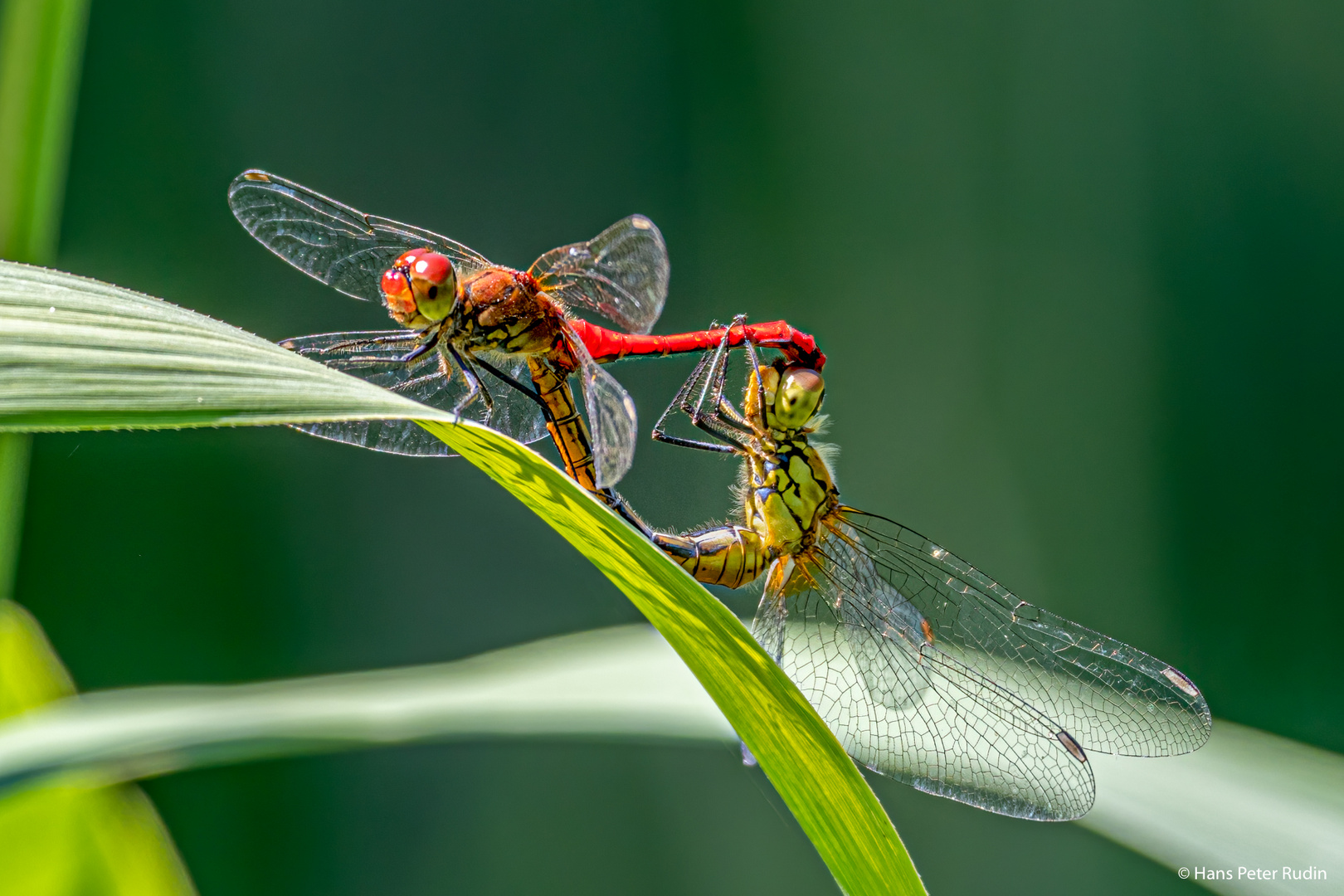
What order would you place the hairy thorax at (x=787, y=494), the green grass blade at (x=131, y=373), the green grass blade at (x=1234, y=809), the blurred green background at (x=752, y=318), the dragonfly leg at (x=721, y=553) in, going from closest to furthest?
the green grass blade at (x=131, y=373) < the green grass blade at (x=1234, y=809) < the dragonfly leg at (x=721, y=553) < the hairy thorax at (x=787, y=494) < the blurred green background at (x=752, y=318)

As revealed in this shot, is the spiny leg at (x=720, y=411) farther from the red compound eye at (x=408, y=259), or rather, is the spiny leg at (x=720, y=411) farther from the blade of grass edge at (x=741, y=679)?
the blade of grass edge at (x=741, y=679)

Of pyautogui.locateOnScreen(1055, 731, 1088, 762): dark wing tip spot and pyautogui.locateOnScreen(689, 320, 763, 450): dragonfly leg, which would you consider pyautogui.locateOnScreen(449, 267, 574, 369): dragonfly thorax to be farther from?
pyautogui.locateOnScreen(1055, 731, 1088, 762): dark wing tip spot

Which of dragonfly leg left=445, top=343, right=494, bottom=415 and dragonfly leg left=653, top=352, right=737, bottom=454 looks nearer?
dragonfly leg left=445, top=343, right=494, bottom=415

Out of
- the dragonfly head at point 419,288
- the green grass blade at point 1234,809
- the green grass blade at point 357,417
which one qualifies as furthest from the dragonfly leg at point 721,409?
the green grass blade at point 1234,809

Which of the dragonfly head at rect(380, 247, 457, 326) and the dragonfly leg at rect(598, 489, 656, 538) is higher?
the dragonfly head at rect(380, 247, 457, 326)

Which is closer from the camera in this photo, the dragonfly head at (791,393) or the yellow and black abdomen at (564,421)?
the yellow and black abdomen at (564,421)

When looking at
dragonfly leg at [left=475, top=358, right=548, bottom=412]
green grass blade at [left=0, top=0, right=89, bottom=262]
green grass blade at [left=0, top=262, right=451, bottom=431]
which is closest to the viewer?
green grass blade at [left=0, top=262, right=451, bottom=431]

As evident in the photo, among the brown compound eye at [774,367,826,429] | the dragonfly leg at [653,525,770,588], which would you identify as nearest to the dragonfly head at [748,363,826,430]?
the brown compound eye at [774,367,826,429]
